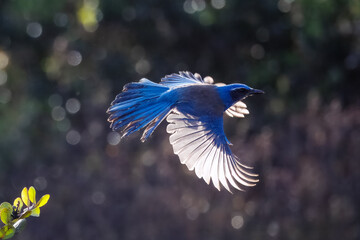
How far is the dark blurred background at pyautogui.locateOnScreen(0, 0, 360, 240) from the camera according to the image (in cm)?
1057

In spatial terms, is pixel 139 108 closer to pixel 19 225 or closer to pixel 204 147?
pixel 204 147

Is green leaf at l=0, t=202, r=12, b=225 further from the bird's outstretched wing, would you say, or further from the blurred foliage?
the bird's outstretched wing

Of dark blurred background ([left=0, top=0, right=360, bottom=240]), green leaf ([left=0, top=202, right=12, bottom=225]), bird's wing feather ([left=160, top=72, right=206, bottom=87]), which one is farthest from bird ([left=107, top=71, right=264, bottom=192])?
dark blurred background ([left=0, top=0, right=360, bottom=240])

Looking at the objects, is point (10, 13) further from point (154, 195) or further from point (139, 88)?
point (139, 88)

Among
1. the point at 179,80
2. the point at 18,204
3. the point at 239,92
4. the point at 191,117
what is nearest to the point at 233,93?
the point at 239,92

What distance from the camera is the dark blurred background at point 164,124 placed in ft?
34.7

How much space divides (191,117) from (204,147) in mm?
218

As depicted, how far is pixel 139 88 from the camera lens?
17.0ft

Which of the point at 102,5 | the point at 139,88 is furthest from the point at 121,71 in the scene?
the point at 139,88

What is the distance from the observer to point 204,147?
17.4 ft

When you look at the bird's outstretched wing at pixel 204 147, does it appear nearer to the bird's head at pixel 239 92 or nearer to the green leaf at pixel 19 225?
the bird's head at pixel 239 92

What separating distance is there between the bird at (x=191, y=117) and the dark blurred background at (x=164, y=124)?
16.7ft

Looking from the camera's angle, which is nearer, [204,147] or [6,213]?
[6,213]

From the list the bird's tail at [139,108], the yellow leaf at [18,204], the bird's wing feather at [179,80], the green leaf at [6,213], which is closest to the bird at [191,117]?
the bird's tail at [139,108]
